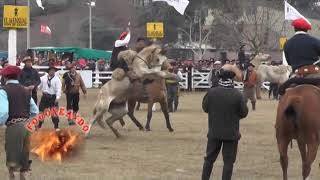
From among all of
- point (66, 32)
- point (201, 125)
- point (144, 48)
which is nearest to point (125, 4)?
point (66, 32)

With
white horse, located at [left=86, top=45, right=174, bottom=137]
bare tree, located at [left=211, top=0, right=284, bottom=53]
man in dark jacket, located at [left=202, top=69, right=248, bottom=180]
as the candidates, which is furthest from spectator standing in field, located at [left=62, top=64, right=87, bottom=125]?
bare tree, located at [left=211, top=0, right=284, bottom=53]

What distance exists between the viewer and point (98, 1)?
28.9m

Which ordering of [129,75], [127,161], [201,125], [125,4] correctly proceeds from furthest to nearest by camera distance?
1. [125,4]
2. [201,125]
3. [129,75]
4. [127,161]

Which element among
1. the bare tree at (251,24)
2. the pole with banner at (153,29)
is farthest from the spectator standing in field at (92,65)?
the pole with banner at (153,29)

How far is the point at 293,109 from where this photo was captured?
31.5 feet

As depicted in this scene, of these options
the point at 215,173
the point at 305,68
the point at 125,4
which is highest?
the point at 125,4

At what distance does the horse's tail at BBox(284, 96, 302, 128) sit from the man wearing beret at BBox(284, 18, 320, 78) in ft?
2.15

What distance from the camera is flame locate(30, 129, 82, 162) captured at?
11062 millimetres

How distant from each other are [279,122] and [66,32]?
989 inches

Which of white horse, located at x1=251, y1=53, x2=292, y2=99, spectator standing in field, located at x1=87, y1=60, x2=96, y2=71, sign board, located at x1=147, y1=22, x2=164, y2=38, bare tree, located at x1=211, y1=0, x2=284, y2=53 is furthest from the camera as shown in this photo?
bare tree, located at x1=211, y1=0, x2=284, y2=53

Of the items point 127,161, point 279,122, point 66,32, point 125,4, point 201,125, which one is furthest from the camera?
point 66,32

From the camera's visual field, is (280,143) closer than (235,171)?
Yes

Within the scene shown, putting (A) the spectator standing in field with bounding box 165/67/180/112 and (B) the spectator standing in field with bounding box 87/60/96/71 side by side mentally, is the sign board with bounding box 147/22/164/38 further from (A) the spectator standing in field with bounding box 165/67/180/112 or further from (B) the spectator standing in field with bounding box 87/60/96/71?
(B) the spectator standing in field with bounding box 87/60/96/71

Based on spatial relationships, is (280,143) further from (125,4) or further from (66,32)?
(66,32)
